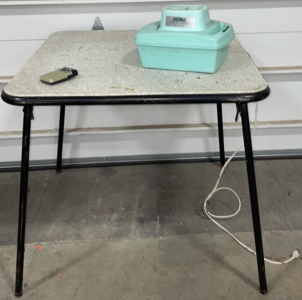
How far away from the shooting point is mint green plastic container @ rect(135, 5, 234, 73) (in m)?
0.87

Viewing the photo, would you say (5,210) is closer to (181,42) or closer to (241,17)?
(181,42)

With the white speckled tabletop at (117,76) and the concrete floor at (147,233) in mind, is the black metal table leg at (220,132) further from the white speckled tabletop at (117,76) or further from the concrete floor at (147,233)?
the white speckled tabletop at (117,76)

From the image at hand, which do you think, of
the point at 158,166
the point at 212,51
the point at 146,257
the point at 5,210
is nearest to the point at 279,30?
the point at 212,51

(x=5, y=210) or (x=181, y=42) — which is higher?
(x=181, y=42)

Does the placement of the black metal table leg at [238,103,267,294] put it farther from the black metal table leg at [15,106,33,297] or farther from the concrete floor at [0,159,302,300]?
the black metal table leg at [15,106,33,297]

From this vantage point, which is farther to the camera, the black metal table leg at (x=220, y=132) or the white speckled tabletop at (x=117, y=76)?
the black metal table leg at (x=220, y=132)

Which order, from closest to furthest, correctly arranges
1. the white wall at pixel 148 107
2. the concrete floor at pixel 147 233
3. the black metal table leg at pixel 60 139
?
the concrete floor at pixel 147 233, the white wall at pixel 148 107, the black metal table leg at pixel 60 139

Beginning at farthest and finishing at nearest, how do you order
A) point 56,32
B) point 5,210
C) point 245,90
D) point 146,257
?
point 5,210 → point 56,32 → point 146,257 → point 245,90

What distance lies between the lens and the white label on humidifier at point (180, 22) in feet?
2.94

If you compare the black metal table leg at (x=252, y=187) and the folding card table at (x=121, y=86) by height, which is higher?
the folding card table at (x=121, y=86)

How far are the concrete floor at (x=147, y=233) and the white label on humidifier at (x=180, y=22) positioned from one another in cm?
75

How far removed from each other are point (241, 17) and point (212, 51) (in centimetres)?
61

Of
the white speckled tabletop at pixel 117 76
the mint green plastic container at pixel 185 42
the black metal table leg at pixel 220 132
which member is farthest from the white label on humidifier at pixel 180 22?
the black metal table leg at pixel 220 132

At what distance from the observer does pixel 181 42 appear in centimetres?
88
